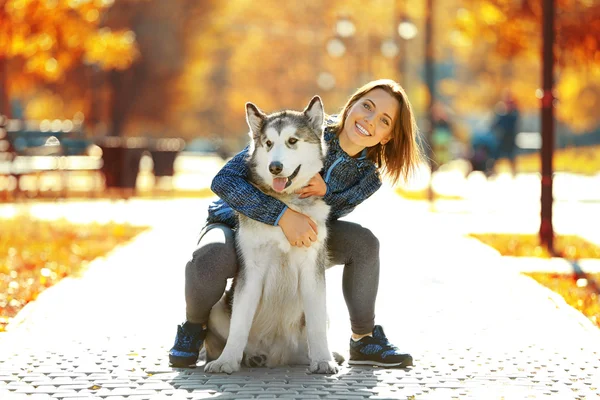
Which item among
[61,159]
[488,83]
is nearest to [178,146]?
[61,159]

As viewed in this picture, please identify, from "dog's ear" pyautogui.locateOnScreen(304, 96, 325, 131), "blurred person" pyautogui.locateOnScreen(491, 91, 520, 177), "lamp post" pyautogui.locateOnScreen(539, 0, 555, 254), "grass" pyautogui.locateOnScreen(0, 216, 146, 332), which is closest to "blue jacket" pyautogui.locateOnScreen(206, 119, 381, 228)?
"dog's ear" pyautogui.locateOnScreen(304, 96, 325, 131)

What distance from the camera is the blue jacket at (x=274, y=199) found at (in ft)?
18.5

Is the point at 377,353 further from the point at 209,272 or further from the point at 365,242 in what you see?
the point at 209,272

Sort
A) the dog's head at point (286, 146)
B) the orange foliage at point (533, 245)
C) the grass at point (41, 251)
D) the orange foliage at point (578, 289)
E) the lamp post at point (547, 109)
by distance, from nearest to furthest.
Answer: the dog's head at point (286, 146) → the orange foliage at point (578, 289) → the grass at point (41, 251) → the orange foliage at point (533, 245) → the lamp post at point (547, 109)

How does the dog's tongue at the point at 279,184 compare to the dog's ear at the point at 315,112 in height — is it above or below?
below

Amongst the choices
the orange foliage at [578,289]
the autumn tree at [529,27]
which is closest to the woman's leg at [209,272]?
the orange foliage at [578,289]

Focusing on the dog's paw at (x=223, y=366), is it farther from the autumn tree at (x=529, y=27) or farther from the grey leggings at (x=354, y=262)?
the autumn tree at (x=529, y=27)

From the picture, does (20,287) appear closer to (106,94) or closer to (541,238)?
(541,238)

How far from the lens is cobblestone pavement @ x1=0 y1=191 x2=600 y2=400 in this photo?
17.4 feet

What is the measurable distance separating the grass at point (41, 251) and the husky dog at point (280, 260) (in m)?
2.25

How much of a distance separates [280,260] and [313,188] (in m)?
0.44

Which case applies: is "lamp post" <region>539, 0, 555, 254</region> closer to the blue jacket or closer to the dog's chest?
the blue jacket


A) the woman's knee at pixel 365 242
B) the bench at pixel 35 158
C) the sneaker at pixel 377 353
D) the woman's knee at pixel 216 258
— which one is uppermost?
the bench at pixel 35 158

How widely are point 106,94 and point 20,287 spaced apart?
28002 mm
